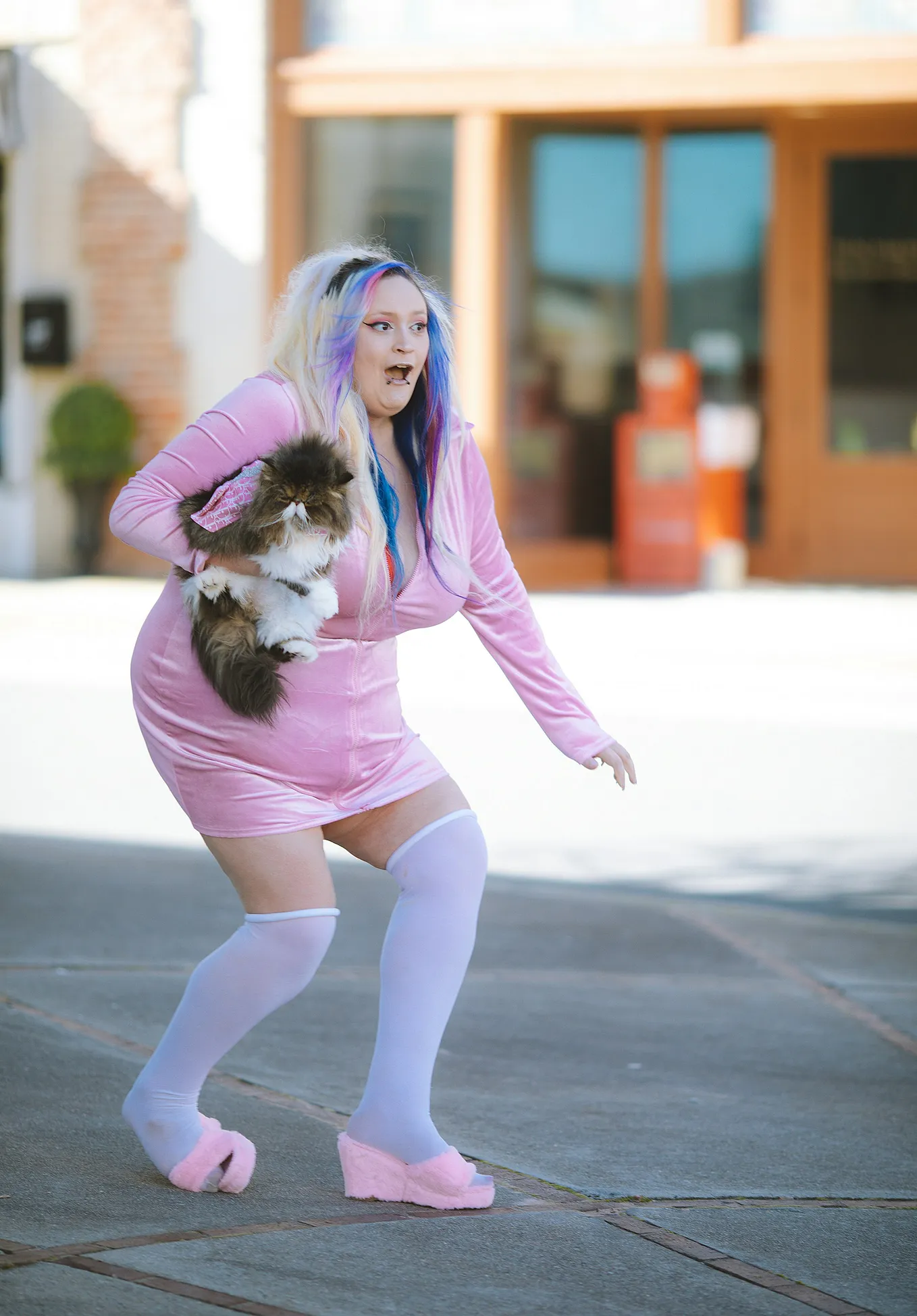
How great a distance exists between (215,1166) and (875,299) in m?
14.8

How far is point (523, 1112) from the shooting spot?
406 centimetres

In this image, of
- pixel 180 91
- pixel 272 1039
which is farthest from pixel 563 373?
pixel 272 1039

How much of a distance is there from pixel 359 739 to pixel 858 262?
14.6 meters

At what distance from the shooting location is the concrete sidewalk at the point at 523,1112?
3029 mm

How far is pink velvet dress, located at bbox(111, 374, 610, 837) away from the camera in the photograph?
10.9 feet

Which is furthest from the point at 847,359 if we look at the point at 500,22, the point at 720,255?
the point at 500,22

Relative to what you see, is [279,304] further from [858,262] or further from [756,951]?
[858,262]

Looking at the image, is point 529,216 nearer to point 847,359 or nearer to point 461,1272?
point 847,359

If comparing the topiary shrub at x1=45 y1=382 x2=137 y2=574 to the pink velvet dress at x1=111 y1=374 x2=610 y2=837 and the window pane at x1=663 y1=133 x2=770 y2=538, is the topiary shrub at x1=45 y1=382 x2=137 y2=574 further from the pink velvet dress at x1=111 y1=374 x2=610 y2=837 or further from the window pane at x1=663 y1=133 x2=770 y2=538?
the pink velvet dress at x1=111 y1=374 x2=610 y2=837

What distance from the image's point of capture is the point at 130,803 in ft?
25.2

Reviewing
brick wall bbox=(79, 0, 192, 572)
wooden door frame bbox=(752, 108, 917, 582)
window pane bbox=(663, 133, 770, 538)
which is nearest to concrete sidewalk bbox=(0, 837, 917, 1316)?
brick wall bbox=(79, 0, 192, 572)

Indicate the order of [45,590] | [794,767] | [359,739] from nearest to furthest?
[359,739] < [794,767] < [45,590]

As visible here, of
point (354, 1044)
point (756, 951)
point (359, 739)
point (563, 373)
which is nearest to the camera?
point (359, 739)

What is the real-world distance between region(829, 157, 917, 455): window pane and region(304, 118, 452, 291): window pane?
11.6 ft
